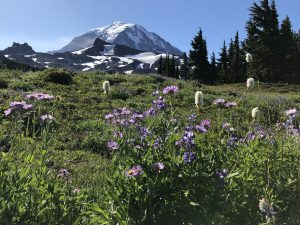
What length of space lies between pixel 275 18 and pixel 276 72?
6.64 metres

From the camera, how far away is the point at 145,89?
61.6ft

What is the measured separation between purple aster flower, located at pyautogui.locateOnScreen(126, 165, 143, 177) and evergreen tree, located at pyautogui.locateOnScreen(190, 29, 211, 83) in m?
65.8

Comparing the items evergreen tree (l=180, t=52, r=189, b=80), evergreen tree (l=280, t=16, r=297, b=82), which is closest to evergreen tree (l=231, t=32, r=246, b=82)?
evergreen tree (l=280, t=16, r=297, b=82)

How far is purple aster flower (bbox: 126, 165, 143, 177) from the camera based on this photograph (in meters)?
3.90

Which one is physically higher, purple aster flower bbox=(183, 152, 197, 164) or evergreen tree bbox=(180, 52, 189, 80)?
evergreen tree bbox=(180, 52, 189, 80)

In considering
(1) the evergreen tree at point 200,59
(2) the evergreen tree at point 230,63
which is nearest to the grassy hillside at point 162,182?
(1) the evergreen tree at point 200,59

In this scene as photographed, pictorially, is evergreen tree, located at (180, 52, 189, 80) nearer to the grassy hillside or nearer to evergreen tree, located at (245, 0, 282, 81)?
evergreen tree, located at (245, 0, 282, 81)

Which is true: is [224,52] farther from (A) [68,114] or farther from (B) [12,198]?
(B) [12,198]

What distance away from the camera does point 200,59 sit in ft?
228

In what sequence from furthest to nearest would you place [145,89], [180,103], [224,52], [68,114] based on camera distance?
[224,52]
[145,89]
[180,103]
[68,114]

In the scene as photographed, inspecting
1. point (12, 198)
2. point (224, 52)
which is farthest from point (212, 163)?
point (224, 52)

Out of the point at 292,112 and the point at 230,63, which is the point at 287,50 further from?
the point at 292,112

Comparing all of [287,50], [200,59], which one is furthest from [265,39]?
[200,59]

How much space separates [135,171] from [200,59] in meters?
66.6
